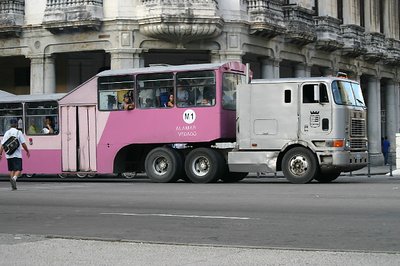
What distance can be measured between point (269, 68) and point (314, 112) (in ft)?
51.0

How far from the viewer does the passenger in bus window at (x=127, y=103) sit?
2581cm

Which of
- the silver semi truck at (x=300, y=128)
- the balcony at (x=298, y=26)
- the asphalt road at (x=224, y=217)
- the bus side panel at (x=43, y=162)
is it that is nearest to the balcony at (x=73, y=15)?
the bus side panel at (x=43, y=162)

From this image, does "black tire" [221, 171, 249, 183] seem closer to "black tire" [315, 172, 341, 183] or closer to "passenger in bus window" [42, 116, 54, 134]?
"black tire" [315, 172, 341, 183]

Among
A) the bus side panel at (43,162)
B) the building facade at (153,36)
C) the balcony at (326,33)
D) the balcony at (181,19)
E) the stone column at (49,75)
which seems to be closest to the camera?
the bus side panel at (43,162)

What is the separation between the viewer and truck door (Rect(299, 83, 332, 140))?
22.9 metres

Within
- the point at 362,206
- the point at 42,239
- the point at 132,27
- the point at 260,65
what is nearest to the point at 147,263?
the point at 42,239

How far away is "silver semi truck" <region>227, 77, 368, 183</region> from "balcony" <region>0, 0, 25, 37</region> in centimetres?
1630

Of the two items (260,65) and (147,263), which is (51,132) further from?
(147,263)

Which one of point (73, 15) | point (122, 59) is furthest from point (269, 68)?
point (73, 15)

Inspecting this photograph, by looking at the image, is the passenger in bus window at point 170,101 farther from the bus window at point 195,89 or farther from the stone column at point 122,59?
the stone column at point 122,59

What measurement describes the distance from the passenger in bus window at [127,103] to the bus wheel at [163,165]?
64.9 inches

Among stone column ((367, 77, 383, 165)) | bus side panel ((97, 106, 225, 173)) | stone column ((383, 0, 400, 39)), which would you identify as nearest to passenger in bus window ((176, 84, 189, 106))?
bus side panel ((97, 106, 225, 173))

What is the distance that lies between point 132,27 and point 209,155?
11766 mm

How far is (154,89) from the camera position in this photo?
83.7 feet
